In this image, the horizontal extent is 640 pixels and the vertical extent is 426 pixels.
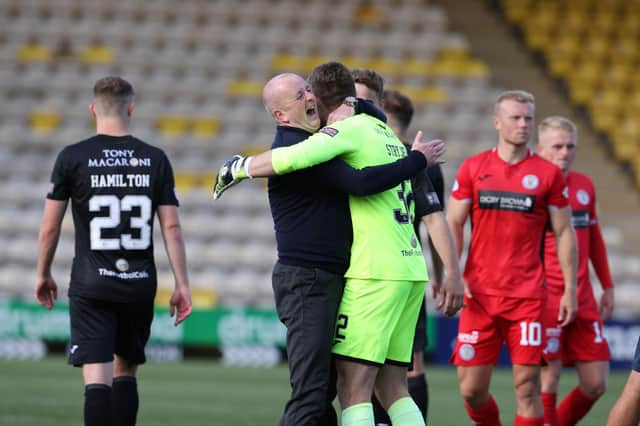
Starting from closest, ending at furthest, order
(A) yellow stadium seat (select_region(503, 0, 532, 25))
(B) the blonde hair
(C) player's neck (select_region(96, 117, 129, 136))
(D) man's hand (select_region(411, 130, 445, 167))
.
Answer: (D) man's hand (select_region(411, 130, 445, 167))
(C) player's neck (select_region(96, 117, 129, 136))
(B) the blonde hair
(A) yellow stadium seat (select_region(503, 0, 532, 25))

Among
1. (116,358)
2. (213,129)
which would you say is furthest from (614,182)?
(116,358)

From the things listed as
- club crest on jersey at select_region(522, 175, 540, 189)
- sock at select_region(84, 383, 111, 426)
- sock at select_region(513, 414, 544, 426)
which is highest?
club crest on jersey at select_region(522, 175, 540, 189)

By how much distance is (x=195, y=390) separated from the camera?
38.2 ft

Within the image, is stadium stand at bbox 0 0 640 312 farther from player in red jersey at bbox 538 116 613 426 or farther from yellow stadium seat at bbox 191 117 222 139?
player in red jersey at bbox 538 116 613 426

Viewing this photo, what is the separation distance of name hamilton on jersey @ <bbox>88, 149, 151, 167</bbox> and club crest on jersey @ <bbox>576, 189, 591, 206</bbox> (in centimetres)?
324

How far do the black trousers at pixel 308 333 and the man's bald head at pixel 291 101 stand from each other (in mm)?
662

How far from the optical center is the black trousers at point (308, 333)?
17.8ft

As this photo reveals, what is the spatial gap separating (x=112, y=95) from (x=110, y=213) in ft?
2.07

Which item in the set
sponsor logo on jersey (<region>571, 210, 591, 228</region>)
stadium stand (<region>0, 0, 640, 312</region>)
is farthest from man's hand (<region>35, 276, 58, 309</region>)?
stadium stand (<region>0, 0, 640, 312</region>)

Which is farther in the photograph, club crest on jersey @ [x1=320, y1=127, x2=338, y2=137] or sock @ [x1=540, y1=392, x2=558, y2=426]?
sock @ [x1=540, y1=392, x2=558, y2=426]

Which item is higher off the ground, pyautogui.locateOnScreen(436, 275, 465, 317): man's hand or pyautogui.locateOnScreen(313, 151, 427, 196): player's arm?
pyautogui.locateOnScreen(313, 151, 427, 196): player's arm

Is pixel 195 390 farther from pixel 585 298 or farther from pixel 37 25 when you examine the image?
pixel 37 25

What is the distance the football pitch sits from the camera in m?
9.17

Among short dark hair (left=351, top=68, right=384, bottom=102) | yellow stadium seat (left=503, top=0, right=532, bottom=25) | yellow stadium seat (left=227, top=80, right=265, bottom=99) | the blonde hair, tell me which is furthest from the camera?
yellow stadium seat (left=503, top=0, right=532, bottom=25)
